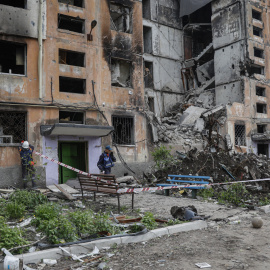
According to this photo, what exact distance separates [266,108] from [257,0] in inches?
414

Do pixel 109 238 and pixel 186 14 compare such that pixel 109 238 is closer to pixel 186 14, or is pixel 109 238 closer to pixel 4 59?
pixel 4 59

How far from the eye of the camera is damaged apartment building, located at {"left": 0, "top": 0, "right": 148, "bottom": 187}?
587 inches

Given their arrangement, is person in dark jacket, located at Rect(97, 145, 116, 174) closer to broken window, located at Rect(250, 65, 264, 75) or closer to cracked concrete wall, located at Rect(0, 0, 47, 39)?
cracked concrete wall, located at Rect(0, 0, 47, 39)

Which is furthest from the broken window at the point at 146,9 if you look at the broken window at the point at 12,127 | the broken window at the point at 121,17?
the broken window at the point at 12,127

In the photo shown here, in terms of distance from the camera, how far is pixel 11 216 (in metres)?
7.03

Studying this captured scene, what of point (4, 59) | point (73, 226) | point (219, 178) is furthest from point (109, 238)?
point (4, 59)

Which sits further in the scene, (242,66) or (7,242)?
(242,66)

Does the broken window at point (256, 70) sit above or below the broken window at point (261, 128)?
above

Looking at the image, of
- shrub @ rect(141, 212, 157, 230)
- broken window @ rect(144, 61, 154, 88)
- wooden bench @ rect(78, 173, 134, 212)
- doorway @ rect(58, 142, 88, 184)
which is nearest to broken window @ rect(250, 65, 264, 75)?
broken window @ rect(144, 61, 154, 88)

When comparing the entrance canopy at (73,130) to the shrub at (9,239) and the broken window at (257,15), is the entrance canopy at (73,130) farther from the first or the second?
the broken window at (257,15)

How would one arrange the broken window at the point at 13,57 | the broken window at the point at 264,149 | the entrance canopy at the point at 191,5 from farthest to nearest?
1. the entrance canopy at the point at 191,5
2. the broken window at the point at 264,149
3. the broken window at the point at 13,57

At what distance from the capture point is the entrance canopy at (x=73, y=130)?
46.7 ft

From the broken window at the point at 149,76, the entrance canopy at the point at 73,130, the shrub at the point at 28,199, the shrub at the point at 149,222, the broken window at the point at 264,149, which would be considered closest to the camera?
the shrub at the point at 149,222

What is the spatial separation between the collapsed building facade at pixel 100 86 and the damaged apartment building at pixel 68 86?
0.16ft
